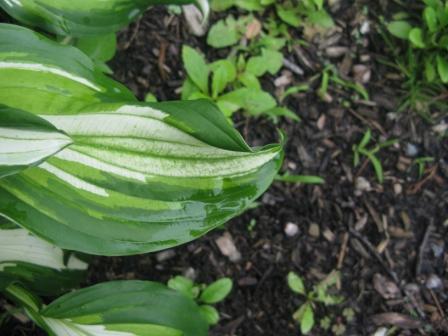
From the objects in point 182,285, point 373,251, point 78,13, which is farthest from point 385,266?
point 78,13

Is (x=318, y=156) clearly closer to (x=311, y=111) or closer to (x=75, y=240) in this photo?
(x=311, y=111)

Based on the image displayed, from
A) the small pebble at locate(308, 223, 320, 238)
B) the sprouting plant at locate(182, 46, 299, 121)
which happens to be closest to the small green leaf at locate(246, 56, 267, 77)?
the sprouting plant at locate(182, 46, 299, 121)

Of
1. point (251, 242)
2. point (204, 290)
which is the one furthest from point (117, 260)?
point (251, 242)

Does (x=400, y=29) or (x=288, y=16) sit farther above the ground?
(x=288, y=16)

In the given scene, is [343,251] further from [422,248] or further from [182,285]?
[182,285]

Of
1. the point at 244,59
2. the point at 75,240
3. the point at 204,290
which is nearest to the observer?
the point at 75,240

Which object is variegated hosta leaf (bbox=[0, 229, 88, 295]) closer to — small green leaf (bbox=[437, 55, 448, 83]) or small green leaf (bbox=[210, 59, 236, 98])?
small green leaf (bbox=[210, 59, 236, 98])

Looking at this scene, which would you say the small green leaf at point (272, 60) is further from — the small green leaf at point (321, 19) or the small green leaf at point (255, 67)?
the small green leaf at point (321, 19)
